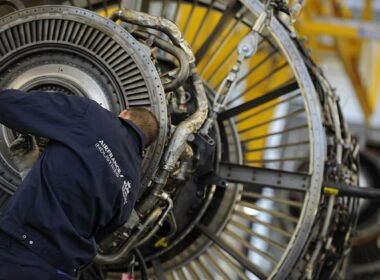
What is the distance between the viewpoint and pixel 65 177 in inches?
184

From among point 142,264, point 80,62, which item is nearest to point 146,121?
point 80,62

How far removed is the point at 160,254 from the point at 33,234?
1.93 m

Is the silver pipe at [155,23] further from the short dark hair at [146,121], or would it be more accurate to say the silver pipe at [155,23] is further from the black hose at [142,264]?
the black hose at [142,264]

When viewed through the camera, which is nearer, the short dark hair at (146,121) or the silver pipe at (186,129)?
the short dark hair at (146,121)

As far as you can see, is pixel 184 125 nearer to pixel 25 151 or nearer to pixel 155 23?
pixel 155 23

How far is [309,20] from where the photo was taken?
Result: 1638 cm

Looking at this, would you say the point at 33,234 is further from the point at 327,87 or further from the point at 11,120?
the point at 327,87

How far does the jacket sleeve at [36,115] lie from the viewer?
4723 mm

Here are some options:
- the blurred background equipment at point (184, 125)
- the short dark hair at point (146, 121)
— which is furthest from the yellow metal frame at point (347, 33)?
the short dark hair at point (146, 121)

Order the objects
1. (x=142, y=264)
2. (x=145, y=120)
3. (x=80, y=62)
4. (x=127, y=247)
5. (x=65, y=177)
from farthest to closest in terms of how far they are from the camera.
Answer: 1. (x=142, y=264)
2. (x=127, y=247)
3. (x=80, y=62)
4. (x=145, y=120)
5. (x=65, y=177)

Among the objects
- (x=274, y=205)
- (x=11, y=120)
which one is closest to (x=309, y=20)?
(x=274, y=205)

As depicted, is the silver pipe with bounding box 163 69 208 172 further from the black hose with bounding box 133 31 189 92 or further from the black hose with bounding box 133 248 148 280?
the black hose with bounding box 133 248 148 280

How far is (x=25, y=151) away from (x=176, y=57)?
1.11 meters

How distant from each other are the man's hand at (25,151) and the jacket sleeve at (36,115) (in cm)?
55
